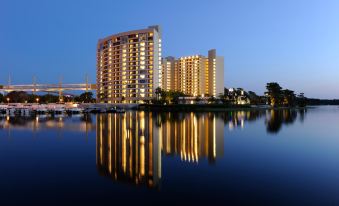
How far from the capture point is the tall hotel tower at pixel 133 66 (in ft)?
484

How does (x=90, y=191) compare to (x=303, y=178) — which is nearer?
(x=90, y=191)

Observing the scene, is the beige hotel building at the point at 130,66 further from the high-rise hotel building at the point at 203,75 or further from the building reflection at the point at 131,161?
the building reflection at the point at 131,161

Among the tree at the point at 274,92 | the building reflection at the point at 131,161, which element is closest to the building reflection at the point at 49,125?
the building reflection at the point at 131,161

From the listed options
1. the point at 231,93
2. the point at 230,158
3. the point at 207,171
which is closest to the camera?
the point at 207,171

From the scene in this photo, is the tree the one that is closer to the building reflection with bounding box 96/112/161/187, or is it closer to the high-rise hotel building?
the high-rise hotel building

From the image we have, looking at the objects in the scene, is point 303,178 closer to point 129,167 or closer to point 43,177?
point 129,167

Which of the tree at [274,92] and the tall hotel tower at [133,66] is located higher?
the tall hotel tower at [133,66]

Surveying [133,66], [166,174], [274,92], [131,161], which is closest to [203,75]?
[274,92]

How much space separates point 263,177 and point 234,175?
4.49ft

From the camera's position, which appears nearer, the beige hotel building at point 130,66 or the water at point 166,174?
the water at point 166,174

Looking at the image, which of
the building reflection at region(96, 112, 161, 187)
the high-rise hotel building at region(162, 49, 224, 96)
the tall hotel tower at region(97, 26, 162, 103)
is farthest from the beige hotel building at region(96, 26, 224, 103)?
the building reflection at region(96, 112, 161, 187)

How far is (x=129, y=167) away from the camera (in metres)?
14.7

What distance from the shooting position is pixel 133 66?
15075 centimetres

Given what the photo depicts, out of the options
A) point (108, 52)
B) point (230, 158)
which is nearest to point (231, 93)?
point (108, 52)
